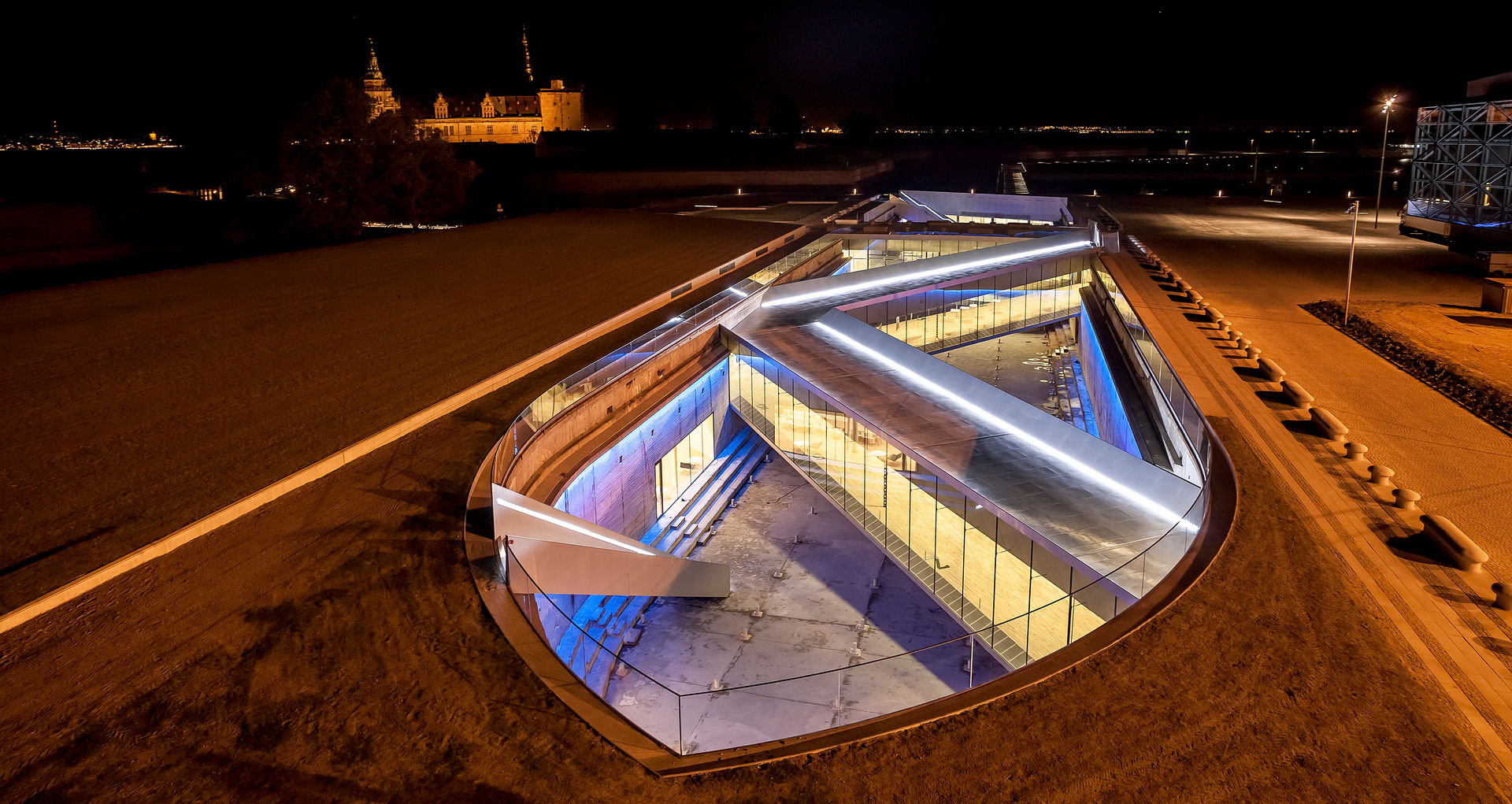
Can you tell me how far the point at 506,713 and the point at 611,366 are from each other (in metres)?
7.24

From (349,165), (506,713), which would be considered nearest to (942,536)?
(506,713)

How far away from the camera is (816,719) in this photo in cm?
768

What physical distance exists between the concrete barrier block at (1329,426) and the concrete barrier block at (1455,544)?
8.55 ft

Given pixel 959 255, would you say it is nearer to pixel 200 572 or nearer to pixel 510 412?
pixel 510 412

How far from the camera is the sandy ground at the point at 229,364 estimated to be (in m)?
8.71

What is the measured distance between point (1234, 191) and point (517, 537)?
4982 cm

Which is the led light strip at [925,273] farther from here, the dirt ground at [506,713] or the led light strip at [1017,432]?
the dirt ground at [506,713]

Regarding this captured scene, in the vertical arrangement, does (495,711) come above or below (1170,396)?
below

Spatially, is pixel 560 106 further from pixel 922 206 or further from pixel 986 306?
pixel 986 306

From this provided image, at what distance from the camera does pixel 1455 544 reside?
25.4 feet

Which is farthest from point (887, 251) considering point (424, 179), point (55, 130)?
point (55, 130)

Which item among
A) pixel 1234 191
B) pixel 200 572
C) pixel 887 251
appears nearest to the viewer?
pixel 200 572

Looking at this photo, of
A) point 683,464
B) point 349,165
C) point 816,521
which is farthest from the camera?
point 349,165

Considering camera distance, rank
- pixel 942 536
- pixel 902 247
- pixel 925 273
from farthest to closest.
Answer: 1. pixel 902 247
2. pixel 925 273
3. pixel 942 536
